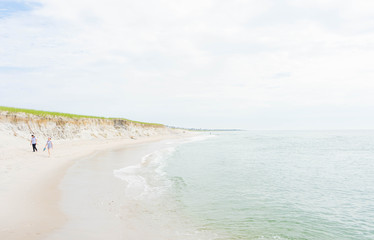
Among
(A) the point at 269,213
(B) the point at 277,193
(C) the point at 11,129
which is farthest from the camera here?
(C) the point at 11,129

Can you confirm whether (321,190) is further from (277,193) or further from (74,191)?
(74,191)

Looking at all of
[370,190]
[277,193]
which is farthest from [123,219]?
A: [370,190]

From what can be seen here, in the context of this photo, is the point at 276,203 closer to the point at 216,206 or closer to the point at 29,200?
the point at 216,206

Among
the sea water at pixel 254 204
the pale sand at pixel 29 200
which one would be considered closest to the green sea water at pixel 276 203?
the sea water at pixel 254 204

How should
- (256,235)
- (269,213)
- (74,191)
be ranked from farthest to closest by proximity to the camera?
(74,191), (269,213), (256,235)

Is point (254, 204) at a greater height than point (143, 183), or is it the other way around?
point (254, 204)

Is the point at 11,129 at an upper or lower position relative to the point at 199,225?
upper

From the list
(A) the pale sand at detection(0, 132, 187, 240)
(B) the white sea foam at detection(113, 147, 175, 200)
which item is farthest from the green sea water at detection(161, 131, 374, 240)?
(A) the pale sand at detection(0, 132, 187, 240)

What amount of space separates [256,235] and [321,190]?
24.4 feet

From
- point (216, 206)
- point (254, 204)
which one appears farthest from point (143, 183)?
point (254, 204)

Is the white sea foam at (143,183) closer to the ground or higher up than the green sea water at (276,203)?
closer to the ground

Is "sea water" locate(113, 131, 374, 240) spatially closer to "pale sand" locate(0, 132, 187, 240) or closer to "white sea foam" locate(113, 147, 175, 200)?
"white sea foam" locate(113, 147, 175, 200)

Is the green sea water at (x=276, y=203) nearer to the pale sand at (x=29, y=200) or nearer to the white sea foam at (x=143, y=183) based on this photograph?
the white sea foam at (x=143, y=183)

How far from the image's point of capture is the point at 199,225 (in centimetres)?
791
